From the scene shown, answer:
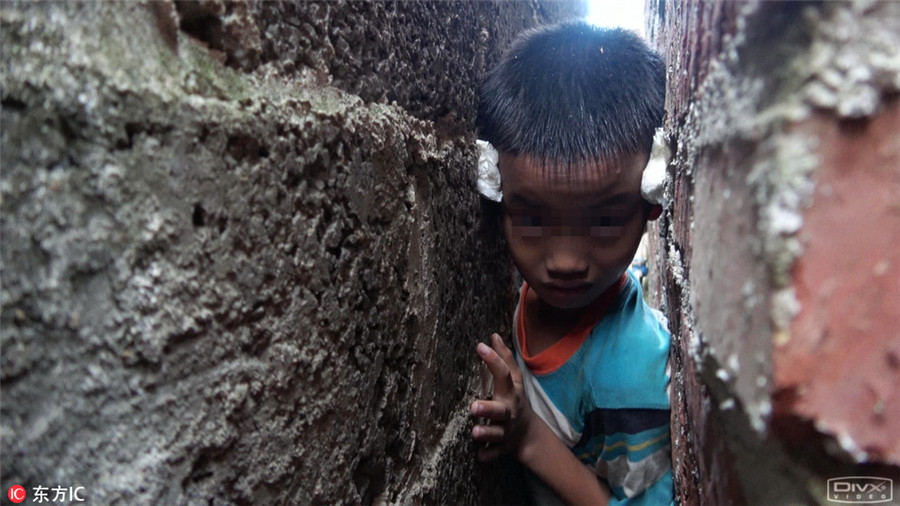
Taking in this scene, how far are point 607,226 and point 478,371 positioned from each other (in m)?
0.34

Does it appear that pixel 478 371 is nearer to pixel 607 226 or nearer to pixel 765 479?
pixel 607 226

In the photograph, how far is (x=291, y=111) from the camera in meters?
0.43

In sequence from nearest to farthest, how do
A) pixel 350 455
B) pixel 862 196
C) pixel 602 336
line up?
pixel 862 196 → pixel 350 455 → pixel 602 336

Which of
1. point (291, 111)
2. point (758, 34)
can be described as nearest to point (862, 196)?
point (758, 34)

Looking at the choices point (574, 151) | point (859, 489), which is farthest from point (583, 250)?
point (859, 489)

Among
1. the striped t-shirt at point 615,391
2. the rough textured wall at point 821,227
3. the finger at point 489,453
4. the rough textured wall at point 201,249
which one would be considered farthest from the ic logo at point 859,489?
the finger at point 489,453

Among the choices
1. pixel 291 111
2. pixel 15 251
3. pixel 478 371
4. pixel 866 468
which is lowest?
pixel 478 371

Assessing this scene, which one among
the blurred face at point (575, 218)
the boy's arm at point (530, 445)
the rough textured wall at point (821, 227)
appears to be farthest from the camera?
the boy's arm at point (530, 445)

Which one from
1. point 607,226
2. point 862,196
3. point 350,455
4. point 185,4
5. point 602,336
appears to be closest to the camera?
point 862,196

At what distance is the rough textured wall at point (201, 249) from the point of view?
0.31 metres

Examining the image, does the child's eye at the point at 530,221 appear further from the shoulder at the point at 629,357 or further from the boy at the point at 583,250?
the shoulder at the point at 629,357

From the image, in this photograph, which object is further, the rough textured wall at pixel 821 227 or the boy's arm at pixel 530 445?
the boy's arm at pixel 530 445

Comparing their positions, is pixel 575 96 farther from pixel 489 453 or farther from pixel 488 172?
pixel 489 453

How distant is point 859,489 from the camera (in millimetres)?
312
